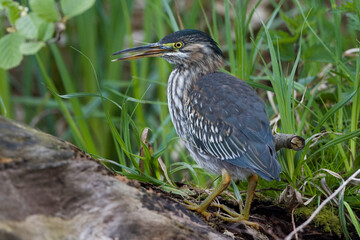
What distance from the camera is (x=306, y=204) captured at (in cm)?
305

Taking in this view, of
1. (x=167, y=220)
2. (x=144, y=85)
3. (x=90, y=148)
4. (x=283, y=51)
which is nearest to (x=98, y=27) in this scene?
(x=144, y=85)

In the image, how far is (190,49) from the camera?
361 centimetres

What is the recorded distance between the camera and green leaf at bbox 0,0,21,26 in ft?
7.61

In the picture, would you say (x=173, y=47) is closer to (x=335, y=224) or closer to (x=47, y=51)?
(x=335, y=224)

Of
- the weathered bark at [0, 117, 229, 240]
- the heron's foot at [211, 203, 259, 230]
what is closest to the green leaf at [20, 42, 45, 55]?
the weathered bark at [0, 117, 229, 240]

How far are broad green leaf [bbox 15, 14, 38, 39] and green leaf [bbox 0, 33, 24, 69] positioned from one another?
0.09 meters

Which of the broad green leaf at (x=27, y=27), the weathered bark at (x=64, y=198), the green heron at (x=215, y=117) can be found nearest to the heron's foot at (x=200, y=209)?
the green heron at (x=215, y=117)

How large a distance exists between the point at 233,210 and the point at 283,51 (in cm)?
143

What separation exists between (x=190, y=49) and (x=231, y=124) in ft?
2.31

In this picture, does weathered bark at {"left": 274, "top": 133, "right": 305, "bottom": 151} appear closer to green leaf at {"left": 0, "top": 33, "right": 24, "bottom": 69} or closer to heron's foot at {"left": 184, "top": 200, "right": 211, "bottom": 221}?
heron's foot at {"left": 184, "top": 200, "right": 211, "bottom": 221}

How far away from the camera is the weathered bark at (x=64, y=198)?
201cm

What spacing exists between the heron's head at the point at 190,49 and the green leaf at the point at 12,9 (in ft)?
4.07

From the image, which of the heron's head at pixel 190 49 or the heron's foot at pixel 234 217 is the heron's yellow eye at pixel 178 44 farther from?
the heron's foot at pixel 234 217

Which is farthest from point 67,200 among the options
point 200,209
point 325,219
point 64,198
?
point 325,219
